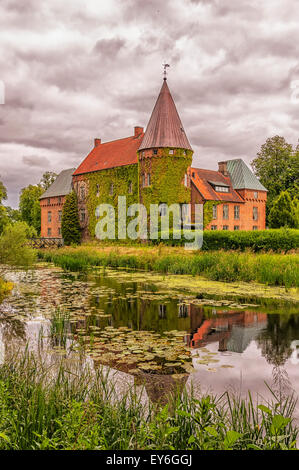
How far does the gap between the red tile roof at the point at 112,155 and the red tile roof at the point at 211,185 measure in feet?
18.9

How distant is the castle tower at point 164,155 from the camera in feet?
105

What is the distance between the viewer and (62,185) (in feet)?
155

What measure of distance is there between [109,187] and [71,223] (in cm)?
557

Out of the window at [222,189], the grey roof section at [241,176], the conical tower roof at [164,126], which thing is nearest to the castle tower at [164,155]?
the conical tower roof at [164,126]

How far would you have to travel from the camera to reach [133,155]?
117 ft

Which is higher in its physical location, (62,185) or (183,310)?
(62,185)

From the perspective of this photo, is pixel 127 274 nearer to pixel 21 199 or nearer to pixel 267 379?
pixel 267 379

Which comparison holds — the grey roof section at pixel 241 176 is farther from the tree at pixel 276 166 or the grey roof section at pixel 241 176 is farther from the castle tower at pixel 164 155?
the castle tower at pixel 164 155

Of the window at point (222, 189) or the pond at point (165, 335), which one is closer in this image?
the pond at point (165, 335)

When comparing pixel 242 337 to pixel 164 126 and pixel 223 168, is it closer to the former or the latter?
pixel 164 126

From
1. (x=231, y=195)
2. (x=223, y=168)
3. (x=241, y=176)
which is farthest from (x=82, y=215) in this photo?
(x=241, y=176)

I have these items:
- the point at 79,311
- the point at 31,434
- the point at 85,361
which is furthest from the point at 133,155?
the point at 31,434

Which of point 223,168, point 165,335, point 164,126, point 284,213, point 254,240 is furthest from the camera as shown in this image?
point 223,168

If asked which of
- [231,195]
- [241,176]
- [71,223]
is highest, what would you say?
[241,176]
